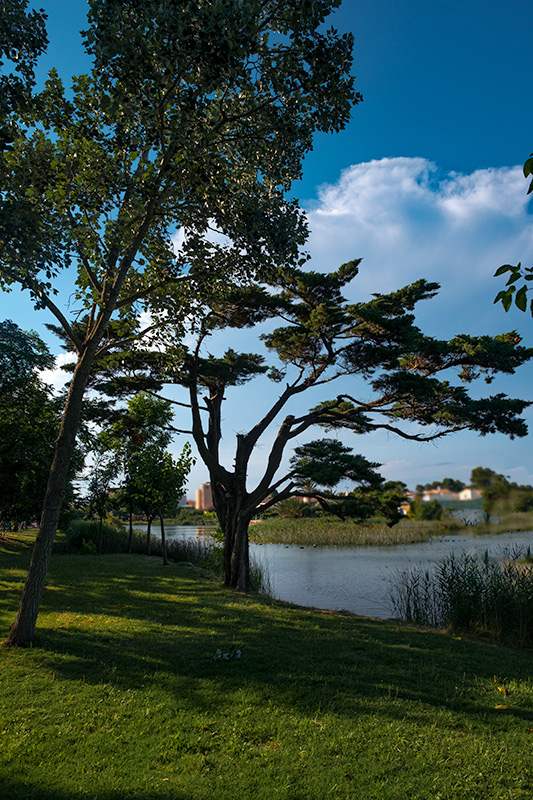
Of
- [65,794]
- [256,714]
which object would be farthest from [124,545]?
[65,794]

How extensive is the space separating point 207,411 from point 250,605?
20.4 ft

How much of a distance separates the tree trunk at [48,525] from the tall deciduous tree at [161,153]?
2 cm

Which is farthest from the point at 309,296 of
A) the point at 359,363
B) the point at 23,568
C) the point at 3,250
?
the point at 23,568

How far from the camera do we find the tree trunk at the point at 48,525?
21.4ft

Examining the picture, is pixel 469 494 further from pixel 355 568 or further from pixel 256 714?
pixel 355 568

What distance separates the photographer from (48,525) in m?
6.82

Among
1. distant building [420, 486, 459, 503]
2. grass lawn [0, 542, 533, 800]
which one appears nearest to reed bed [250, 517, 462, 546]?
grass lawn [0, 542, 533, 800]

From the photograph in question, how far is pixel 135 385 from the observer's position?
1370 centimetres

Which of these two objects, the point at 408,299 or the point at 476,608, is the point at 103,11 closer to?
the point at 408,299

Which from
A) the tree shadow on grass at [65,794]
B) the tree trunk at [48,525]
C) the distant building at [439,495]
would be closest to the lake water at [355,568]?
the distant building at [439,495]

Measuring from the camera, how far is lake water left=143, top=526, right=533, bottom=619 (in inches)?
508

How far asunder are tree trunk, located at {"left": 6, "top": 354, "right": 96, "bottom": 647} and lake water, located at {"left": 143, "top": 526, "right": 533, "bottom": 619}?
20.5 ft

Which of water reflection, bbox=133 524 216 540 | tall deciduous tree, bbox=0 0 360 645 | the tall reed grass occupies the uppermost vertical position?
tall deciduous tree, bbox=0 0 360 645

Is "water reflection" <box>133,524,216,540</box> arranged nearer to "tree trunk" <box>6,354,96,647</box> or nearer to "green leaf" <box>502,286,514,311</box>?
"tree trunk" <box>6,354,96,647</box>
